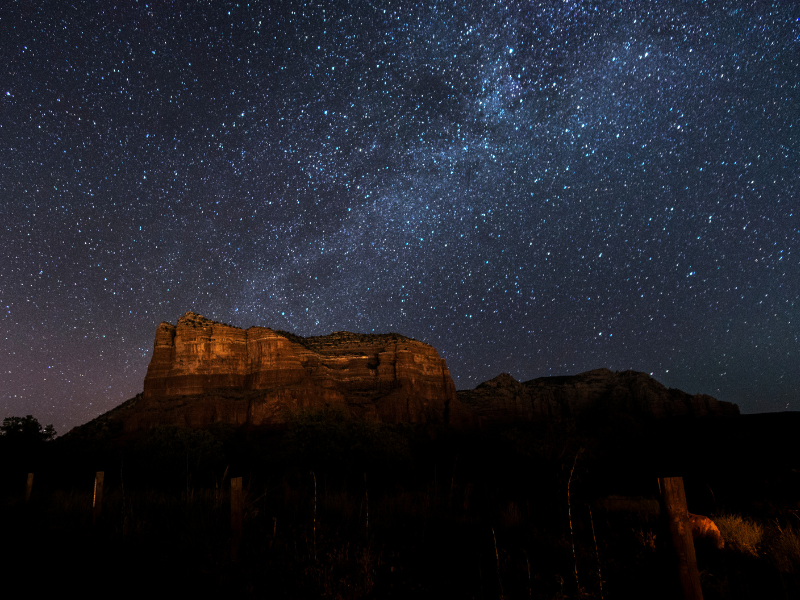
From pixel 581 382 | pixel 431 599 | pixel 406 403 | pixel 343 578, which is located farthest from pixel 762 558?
pixel 581 382

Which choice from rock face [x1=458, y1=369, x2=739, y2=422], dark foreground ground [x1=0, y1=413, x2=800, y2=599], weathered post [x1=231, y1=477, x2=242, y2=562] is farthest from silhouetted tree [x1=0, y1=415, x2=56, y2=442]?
rock face [x1=458, y1=369, x2=739, y2=422]

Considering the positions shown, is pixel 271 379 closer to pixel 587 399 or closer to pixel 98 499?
pixel 98 499

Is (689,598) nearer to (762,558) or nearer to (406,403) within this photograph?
(762,558)

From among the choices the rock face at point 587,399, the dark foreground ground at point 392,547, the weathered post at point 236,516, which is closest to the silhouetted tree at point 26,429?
the dark foreground ground at point 392,547

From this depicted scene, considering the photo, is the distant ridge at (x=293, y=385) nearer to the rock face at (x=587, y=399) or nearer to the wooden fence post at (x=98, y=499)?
the rock face at (x=587, y=399)

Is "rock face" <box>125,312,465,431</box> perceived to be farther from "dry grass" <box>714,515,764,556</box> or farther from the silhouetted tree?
"dry grass" <box>714,515,764,556</box>

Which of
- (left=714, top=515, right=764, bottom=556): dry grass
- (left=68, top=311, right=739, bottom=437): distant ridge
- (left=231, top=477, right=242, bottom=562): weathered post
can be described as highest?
(left=68, top=311, right=739, bottom=437): distant ridge

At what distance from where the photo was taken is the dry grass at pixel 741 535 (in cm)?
789

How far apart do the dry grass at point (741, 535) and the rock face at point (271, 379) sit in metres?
54.6

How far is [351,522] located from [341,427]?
16.5 m

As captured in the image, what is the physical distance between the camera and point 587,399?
112 metres

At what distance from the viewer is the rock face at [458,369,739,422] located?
93.2 metres

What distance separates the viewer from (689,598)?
165 inches

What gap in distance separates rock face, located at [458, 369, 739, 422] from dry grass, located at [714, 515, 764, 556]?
84198mm
